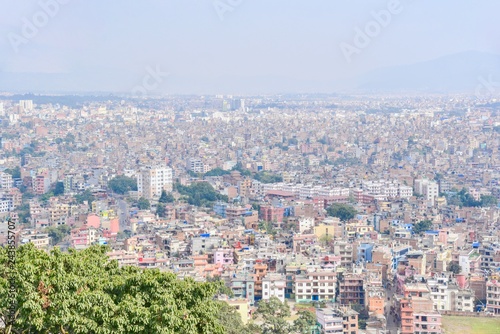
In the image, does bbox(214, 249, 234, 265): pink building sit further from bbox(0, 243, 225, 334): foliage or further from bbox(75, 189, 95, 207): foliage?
bbox(0, 243, 225, 334): foliage

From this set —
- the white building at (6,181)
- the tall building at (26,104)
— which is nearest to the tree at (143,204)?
the white building at (6,181)

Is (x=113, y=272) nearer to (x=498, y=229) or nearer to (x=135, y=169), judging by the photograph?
(x=498, y=229)

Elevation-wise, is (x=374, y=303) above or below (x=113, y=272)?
below

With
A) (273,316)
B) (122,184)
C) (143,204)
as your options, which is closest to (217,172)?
(122,184)

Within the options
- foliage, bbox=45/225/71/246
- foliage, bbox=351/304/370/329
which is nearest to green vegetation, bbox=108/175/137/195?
foliage, bbox=45/225/71/246

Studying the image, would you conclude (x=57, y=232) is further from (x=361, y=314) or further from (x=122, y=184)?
(x=122, y=184)

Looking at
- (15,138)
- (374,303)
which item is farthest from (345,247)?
(15,138)

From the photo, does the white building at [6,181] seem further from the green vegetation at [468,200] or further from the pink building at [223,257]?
the pink building at [223,257]
